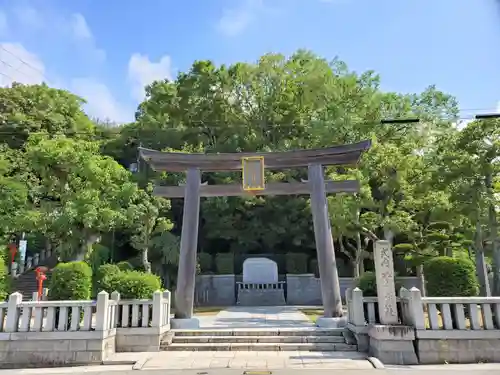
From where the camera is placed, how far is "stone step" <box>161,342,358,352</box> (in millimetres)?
9008

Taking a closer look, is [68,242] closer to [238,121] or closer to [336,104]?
[238,121]

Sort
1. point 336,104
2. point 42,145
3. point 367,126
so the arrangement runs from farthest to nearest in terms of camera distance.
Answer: point 336,104
point 367,126
point 42,145

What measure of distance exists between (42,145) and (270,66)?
15048mm

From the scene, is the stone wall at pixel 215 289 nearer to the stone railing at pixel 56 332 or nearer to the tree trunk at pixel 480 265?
the tree trunk at pixel 480 265

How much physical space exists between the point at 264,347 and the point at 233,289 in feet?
46.3

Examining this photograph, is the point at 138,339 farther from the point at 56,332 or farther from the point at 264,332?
the point at 264,332

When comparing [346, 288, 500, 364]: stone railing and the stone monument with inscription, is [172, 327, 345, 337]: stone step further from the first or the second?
[346, 288, 500, 364]: stone railing

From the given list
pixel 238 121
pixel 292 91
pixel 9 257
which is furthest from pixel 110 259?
pixel 292 91

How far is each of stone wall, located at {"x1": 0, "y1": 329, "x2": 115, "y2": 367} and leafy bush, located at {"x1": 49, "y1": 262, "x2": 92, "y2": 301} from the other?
53.7 inches

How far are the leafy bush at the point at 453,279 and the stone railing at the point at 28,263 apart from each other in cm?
2320

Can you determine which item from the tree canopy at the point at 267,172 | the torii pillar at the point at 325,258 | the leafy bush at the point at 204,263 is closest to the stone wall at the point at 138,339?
the torii pillar at the point at 325,258

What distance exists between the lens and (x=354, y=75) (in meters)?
26.4

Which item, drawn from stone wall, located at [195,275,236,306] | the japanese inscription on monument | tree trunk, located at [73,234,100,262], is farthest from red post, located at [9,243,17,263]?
the japanese inscription on monument

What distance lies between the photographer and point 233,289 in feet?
75.1
